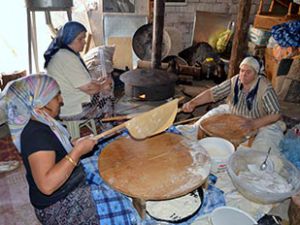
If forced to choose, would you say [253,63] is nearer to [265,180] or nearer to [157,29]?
[265,180]

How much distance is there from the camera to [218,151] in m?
2.07

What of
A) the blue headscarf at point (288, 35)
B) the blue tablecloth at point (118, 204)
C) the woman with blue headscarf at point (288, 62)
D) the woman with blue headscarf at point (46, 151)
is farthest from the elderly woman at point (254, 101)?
the blue headscarf at point (288, 35)

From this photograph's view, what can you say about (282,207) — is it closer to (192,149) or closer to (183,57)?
(192,149)

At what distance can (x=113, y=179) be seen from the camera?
154cm

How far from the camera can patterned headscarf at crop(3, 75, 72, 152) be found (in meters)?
1.38

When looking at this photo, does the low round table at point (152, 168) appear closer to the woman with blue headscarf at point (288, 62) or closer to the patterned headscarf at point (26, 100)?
the patterned headscarf at point (26, 100)

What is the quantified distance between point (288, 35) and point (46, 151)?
3523mm

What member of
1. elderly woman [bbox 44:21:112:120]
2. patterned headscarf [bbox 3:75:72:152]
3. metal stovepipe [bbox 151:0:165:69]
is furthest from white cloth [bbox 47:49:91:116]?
metal stovepipe [bbox 151:0:165:69]

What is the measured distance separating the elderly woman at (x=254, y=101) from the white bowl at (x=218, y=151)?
0.23 m

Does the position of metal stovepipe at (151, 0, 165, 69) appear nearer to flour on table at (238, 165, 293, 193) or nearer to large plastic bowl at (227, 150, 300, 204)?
large plastic bowl at (227, 150, 300, 204)

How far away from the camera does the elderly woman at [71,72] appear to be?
7.66ft

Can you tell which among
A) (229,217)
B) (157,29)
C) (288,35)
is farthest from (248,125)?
(288,35)

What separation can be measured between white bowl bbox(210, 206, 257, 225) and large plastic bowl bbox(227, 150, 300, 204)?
169 mm

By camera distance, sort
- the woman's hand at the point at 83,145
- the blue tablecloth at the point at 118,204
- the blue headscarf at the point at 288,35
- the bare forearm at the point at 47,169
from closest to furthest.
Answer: the bare forearm at the point at 47,169
the woman's hand at the point at 83,145
the blue tablecloth at the point at 118,204
the blue headscarf at the point at 288,35
